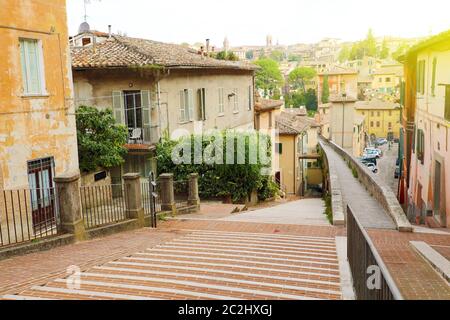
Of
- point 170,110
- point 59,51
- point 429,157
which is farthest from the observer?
point 170,110

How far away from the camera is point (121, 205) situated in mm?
13203

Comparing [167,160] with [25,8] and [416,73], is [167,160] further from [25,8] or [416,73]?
[416,73]

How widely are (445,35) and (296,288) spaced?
41.5 feet

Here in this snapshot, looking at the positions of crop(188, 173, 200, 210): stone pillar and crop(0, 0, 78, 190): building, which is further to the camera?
crop(188, 173, 200, 210): stone pillar

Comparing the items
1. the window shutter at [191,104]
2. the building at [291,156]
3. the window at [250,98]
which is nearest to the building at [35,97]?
the window shutter at [191,104]

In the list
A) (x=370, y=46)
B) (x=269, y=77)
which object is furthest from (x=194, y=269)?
(x=370, y=46)

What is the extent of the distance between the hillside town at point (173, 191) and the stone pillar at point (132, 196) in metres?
0.04

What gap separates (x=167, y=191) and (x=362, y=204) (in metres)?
7.59

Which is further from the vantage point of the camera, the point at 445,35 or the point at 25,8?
the point at 445,35

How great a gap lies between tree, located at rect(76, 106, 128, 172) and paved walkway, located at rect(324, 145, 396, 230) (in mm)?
9064

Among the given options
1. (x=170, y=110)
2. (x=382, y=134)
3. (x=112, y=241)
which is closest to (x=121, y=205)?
(x=112, y=241)

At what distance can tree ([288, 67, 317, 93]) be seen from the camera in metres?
133

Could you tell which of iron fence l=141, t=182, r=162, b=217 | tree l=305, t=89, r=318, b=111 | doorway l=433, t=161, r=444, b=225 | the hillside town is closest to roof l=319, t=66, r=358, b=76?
tree l=305, t=89, r=318, b=111

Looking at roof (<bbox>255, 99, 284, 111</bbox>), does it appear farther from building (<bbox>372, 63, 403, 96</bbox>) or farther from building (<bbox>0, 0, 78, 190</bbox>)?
building (<bbox>372, 63, 403, 96</bbox>)
